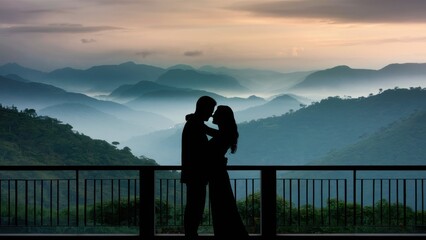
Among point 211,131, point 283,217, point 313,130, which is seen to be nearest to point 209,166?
point 211,131

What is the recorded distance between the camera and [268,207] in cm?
803

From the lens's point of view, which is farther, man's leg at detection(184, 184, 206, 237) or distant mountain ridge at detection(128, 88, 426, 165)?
distant mountain ridge at detection(128, 88, 426, 165)

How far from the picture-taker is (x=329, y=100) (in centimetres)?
7444

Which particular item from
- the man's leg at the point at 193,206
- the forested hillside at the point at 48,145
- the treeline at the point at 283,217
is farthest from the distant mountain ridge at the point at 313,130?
the man's leg at the point at 193,206

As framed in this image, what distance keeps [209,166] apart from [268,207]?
1.94 metres

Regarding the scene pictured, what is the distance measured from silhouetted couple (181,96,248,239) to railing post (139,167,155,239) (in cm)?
162

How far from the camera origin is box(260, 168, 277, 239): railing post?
8008 millimetres

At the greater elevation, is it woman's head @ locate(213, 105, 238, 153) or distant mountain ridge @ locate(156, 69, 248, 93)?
distant mountain ridge @ locate(156, 69, 248, 93)

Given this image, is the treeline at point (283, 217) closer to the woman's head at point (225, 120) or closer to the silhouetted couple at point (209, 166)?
the silhouetted couple at point (209, 166)

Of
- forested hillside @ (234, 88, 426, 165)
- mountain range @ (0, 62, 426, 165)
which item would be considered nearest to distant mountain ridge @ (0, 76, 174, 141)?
mountain range @ (0, 62, 426, 165)

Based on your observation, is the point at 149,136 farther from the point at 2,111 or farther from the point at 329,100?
the point at 329,100

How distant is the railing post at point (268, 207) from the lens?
8008 millimetres

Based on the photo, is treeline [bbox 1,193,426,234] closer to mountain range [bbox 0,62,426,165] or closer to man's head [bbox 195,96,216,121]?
man's head [bbox 195,96,216,121]

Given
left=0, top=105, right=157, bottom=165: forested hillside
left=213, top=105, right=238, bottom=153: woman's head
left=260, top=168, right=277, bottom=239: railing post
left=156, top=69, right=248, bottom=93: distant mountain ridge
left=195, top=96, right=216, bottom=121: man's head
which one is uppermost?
left=156, top=69, right=248, bottom=93: distant mountain ridge
